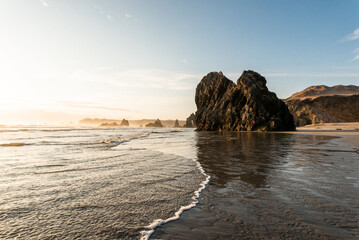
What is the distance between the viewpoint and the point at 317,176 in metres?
6.41

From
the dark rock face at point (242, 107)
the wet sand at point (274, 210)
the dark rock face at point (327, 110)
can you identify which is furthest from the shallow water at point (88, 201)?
the dark rock face at point (327, 110)

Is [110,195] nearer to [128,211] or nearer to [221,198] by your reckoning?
[128,211]

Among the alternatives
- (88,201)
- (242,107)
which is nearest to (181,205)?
(88,201)

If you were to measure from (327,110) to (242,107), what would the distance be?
4436 centimetres

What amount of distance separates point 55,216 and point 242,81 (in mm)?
70333

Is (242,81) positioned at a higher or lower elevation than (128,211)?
higher

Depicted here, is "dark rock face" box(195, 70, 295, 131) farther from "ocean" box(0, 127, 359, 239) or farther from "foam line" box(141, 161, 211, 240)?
"foam line" box(141, 161, 211, 240)

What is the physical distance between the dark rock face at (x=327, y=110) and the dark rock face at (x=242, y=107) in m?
27.4

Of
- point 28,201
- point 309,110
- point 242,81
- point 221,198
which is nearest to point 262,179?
point 221,198

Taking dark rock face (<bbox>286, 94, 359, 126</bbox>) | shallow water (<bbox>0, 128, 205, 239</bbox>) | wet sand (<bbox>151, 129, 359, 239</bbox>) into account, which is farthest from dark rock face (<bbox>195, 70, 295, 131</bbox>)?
shallow water (<bbox>0, 128, 205, 239</bbox>)

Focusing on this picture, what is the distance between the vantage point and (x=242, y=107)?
68.4 meters

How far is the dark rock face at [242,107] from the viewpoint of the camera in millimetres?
60875

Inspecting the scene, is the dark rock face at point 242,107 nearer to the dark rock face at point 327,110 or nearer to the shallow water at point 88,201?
the dark rock face at point 327,110

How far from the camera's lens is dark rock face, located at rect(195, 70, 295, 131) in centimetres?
6088
